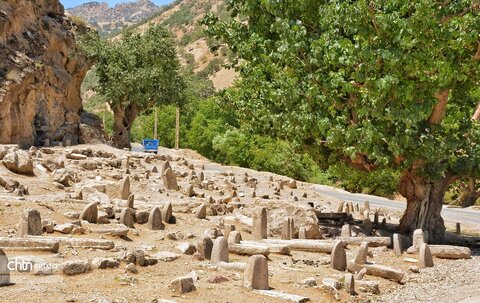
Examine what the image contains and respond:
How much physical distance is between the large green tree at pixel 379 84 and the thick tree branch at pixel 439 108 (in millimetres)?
25

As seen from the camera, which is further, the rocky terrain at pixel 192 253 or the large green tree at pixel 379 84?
the large green tree at pixel 379 84

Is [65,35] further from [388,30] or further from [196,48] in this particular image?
[196,48]

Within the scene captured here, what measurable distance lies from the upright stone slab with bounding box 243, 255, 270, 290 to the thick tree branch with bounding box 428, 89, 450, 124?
772 centimetres

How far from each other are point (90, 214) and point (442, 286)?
7.27m

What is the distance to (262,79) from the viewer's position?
16.8 meters

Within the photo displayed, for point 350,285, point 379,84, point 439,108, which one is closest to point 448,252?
point 439,108

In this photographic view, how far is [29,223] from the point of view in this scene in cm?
1058

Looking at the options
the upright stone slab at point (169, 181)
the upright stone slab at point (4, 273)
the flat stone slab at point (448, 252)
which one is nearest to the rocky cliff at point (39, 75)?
the upright stone slab at point (169, 181)

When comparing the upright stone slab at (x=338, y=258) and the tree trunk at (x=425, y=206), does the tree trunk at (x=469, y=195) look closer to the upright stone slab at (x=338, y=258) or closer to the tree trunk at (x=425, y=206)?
the tree trunk at (x=425, y=206)

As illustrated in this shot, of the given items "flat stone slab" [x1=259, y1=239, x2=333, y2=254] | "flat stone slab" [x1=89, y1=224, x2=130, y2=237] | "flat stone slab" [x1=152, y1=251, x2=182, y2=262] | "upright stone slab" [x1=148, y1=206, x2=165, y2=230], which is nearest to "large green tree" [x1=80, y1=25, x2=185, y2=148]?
"upright stone slab" [x1=148, y1=206, x2=165, y2=230]

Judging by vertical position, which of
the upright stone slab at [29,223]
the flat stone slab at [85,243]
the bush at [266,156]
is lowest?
the flat stone slab at [85,243]

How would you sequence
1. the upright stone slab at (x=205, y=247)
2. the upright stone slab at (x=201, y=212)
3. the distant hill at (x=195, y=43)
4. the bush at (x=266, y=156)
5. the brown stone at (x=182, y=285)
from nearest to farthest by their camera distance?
the brown stone at (x=182, y=285) < the upright stone slab at (x=205, y=247) < the upright stone slab at (x=201, y=212) < the bush at (x=266, y=156) < the distant hill at (x=195, y=43)

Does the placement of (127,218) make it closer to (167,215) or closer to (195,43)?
(167,215)

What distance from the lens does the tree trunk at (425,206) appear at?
16.1 m
